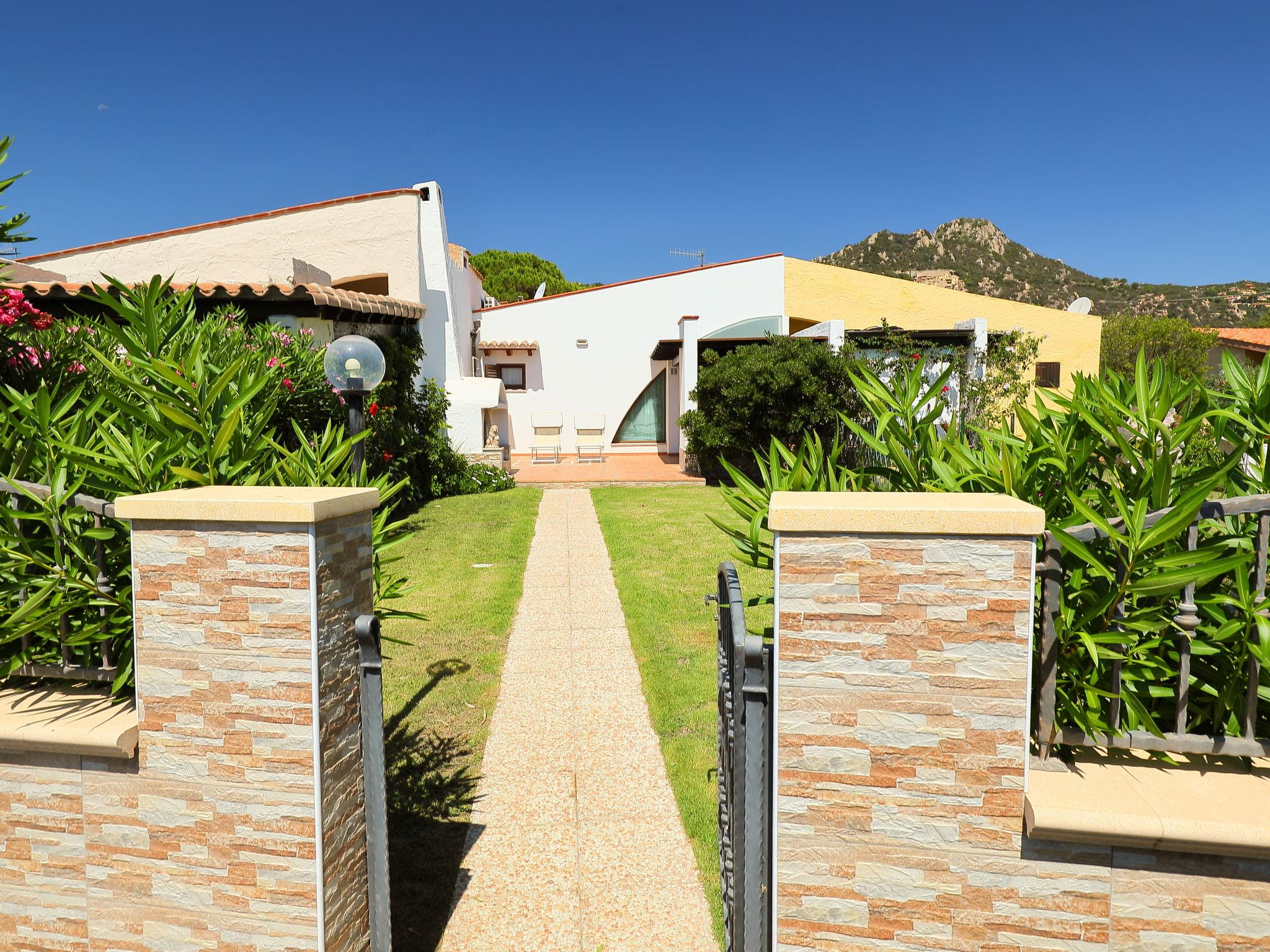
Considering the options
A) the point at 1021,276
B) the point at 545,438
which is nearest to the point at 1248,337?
the point at 545,438

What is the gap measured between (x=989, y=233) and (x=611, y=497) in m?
67.0

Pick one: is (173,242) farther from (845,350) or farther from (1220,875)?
(1220,875)

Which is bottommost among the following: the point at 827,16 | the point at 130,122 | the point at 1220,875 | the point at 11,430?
the point at 1220,875

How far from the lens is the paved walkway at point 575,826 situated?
311 centimetres

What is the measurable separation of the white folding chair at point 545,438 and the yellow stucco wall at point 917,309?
8363 mm

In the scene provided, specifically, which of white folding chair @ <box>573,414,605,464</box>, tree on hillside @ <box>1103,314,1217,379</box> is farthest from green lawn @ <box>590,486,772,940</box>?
tree on hillside @ <box>1103,314,1217,379</box>

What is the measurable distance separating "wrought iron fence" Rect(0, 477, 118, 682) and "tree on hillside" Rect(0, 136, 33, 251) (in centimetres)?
138

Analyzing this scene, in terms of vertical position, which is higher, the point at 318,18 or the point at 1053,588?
the point at 318,18

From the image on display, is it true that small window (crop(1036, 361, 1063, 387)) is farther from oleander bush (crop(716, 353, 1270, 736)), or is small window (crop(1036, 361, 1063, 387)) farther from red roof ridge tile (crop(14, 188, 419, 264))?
oleander bush (crop(716, 353, 1270, 736))

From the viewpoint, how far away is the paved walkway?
10.2ft

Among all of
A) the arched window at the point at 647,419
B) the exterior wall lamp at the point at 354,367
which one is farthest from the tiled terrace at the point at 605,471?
the exterior wall lamp at the point at 354,367

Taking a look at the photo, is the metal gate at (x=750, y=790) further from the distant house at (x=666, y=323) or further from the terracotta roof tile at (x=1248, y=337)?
the terracotta roof tile at (x=1248, y=337)

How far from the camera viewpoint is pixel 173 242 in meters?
15.3

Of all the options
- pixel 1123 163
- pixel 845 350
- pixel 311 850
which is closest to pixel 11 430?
pixel 311 850
